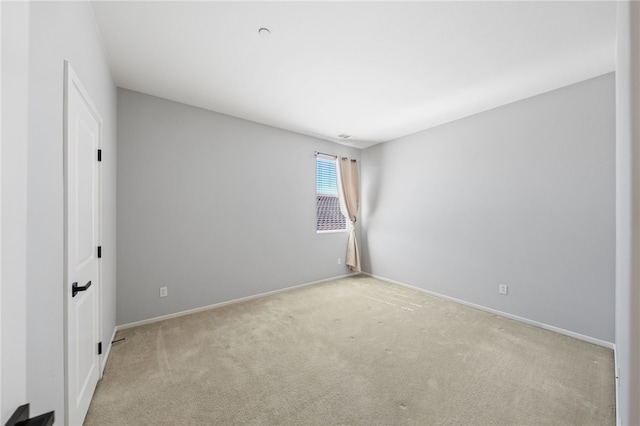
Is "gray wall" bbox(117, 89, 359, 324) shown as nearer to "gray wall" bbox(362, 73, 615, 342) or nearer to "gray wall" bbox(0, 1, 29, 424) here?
"gray wall" bbox(362, 73, 615, 342)

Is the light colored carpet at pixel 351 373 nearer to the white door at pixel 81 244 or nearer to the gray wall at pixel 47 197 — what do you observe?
the white door at pixel 81 244

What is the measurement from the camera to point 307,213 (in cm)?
443

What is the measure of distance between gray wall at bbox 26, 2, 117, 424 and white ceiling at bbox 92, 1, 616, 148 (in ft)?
2.32

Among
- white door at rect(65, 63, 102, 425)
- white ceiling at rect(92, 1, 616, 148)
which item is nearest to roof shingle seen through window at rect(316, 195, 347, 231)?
white ceiling at rect(92, 1, 616, 148)

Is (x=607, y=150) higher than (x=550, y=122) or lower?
lower

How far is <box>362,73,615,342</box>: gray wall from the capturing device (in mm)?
2510

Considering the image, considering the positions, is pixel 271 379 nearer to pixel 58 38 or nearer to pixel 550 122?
pixel 58 38

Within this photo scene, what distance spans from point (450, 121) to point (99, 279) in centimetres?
444

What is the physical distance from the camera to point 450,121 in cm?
372

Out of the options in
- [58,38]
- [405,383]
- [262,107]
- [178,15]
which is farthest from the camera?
[262,107]

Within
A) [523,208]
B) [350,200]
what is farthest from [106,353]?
[523,208]

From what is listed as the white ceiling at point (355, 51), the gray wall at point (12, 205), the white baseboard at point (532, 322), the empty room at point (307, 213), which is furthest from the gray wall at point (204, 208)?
the gray wall at point (12, 205)

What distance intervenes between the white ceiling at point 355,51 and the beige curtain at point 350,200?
1764mm

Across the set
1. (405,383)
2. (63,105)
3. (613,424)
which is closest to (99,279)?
(63,105)
